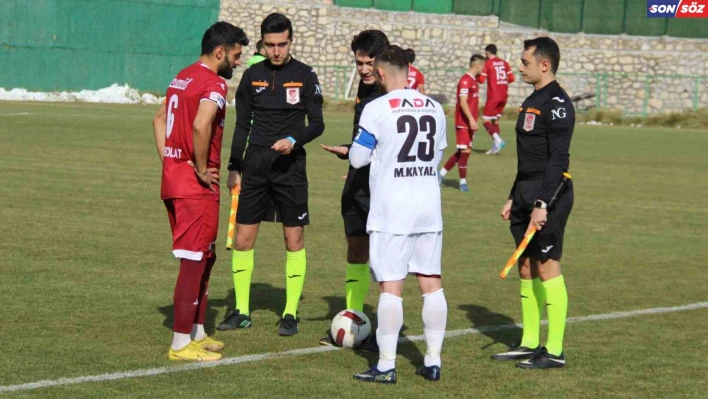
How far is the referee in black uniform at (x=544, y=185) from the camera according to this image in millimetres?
7379

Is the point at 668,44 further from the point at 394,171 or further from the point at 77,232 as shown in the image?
the point at 394,171

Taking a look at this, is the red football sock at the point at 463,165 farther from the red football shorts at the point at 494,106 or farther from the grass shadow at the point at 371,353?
the grass shadow at the point at 371,353

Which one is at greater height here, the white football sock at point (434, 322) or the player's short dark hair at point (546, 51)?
the player's short dark hair at point (546, 51)

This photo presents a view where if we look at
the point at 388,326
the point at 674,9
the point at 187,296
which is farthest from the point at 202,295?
the point at 674,9

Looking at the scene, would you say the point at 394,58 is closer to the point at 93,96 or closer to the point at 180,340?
the point at 180,340

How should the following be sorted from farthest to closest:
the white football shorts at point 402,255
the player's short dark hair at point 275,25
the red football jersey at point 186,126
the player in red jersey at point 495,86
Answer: the player in red jersey at point 495,86 < the player's short dark hair at point 275,25 < the red football jersey at point 186,126 < the white football shorts at point 402,255

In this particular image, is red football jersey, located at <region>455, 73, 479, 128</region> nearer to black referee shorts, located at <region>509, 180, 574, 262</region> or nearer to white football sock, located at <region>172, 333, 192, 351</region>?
black referee shorts, located at <region>509, 180, 574, 262</region>

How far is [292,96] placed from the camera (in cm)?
845

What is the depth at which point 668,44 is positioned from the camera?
159ft

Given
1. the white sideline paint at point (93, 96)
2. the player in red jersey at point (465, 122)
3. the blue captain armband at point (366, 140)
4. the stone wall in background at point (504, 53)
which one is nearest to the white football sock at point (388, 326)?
the blue captain armband at point (366, 140)

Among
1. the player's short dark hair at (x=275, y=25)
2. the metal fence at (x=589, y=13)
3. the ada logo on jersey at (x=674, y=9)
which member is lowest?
the player's short dark hair at (x=275, y=25)

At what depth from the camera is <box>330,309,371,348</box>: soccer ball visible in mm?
7812

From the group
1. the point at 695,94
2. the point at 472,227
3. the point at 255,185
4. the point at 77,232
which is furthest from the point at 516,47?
the point at 255,185

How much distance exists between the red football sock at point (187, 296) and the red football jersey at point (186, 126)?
48 cm
